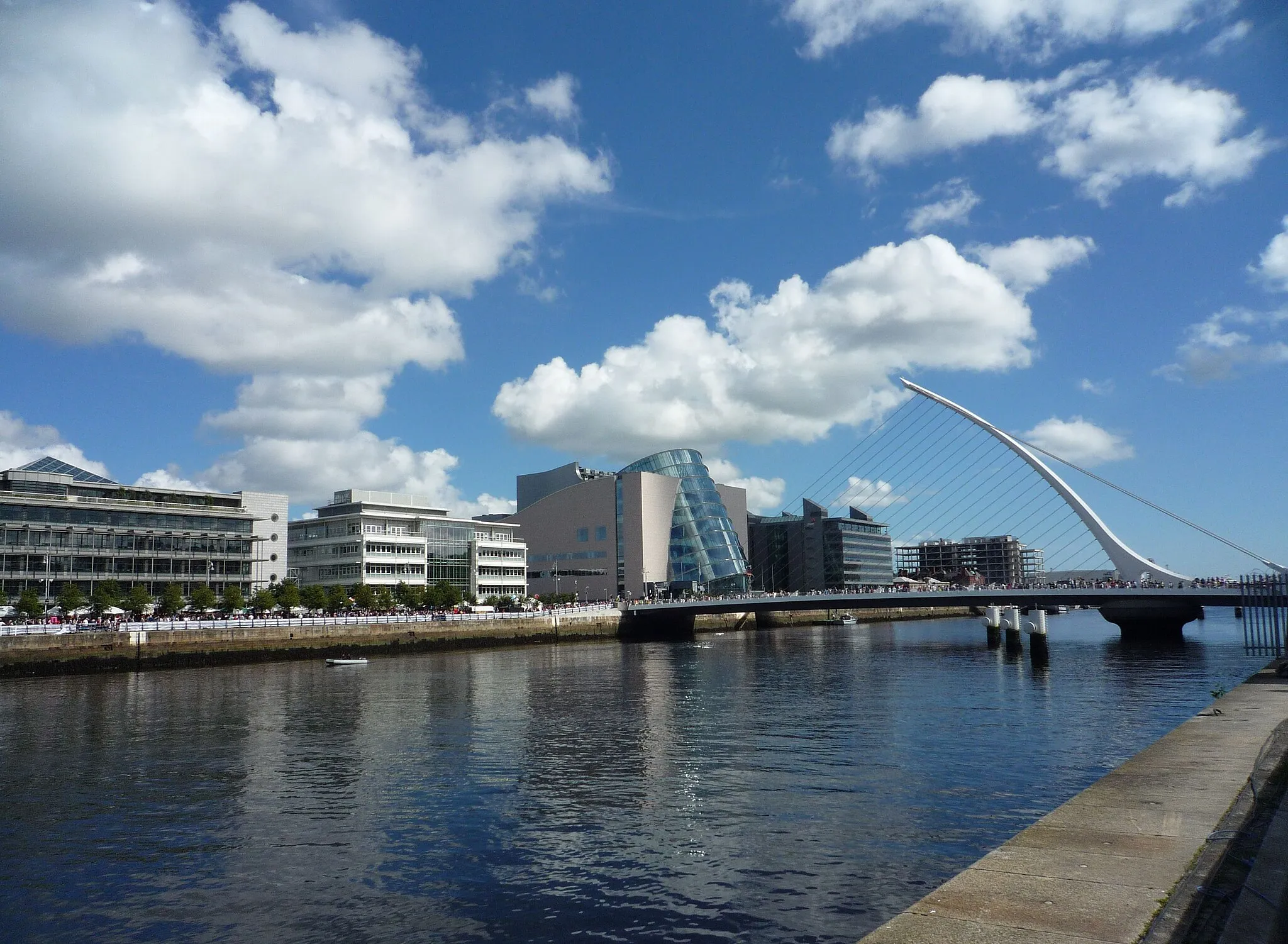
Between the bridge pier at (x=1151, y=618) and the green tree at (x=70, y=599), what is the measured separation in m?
87.8

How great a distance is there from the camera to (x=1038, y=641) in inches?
2475

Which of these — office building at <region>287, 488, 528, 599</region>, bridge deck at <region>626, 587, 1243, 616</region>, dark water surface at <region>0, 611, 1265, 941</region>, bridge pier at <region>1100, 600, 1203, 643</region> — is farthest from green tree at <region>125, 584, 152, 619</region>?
bridge pier at <region>1100, 600, 1203, 643</region>

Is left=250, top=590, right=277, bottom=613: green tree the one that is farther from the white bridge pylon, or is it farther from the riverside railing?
the white bridge pylon

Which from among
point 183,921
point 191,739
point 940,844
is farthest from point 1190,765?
point 191,739

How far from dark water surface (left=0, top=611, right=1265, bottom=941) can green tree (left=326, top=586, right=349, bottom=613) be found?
43.6 metres

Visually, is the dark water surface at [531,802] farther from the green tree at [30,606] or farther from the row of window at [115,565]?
the row of window at [115,565]

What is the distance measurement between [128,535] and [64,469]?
55.7 feet

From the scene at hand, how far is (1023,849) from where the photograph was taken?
39.5 feet

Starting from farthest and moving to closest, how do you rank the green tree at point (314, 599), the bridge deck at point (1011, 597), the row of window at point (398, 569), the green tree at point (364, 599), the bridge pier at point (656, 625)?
the row of window at point (398, 569)
the bridge pier at point (656, 625)
the green tree at point (364, 599)
the green tree at point (314, 599)
the bridge deck at point (1011, 597)

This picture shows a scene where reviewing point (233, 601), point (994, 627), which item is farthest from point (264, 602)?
point (994, 627)

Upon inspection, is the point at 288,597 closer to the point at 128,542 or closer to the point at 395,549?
the point at 128,542

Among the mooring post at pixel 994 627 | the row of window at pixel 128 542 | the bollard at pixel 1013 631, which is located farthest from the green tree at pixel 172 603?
the mooring post at pixel 994 627

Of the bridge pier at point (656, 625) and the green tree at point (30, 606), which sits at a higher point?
the green tree at point (30, 606)

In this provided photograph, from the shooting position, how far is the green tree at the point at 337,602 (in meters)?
91.7
